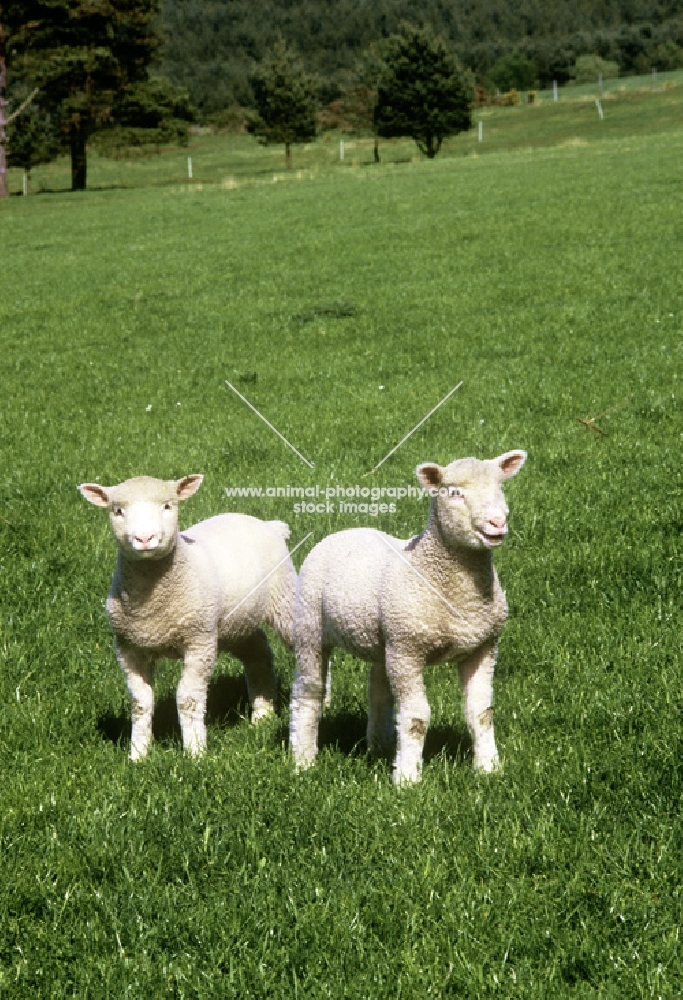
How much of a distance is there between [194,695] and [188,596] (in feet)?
1.63

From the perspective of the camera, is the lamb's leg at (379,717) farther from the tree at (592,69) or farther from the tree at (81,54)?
the tree at (592,69)

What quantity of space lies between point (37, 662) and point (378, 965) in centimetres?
334

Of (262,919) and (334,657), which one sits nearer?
(262,919)

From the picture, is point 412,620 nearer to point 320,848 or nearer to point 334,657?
point 320,848

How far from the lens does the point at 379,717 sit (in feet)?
16.9

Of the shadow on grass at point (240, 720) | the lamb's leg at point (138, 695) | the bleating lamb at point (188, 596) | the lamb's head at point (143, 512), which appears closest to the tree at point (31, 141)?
the shadow on grass at point (240, 720)

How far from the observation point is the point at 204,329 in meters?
17.3

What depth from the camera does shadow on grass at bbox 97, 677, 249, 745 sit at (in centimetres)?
551

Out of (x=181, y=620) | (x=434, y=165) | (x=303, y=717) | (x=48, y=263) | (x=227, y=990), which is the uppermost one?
(x=434, y=165)

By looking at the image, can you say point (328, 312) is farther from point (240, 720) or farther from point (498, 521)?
point (498, 521)

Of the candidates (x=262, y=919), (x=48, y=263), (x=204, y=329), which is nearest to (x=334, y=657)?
(x=262, y=919)

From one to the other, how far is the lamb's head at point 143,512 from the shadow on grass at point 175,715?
1.26 m

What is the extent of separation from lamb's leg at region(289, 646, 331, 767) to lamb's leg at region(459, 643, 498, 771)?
744 millimetres

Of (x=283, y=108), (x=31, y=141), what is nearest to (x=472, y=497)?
(x=31, y=141)
